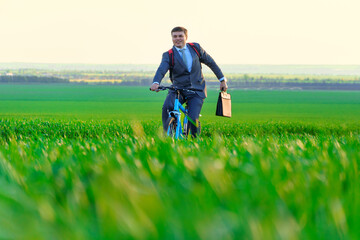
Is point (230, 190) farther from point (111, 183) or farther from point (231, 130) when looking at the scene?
point (231, 130)

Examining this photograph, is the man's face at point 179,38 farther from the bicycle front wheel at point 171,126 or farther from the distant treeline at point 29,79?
the distant treeline at point 29,79

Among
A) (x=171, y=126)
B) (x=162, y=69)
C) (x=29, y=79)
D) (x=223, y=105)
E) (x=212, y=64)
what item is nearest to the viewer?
(x=171, y=126)

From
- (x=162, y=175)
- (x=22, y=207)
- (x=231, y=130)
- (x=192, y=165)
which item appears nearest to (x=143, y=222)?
(x=22, y=207)

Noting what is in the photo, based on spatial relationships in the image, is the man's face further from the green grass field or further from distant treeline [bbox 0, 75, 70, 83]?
distant treeline [bbox 0, 75, 70, 83]

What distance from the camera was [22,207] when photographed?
1877mm

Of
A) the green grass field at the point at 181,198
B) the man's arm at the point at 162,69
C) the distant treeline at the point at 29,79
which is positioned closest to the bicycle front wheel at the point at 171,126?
the man's arm at the point at 162,69

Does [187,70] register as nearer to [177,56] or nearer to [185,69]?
[185,69]

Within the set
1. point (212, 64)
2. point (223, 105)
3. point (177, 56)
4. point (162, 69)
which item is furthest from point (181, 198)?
point (212, 64)

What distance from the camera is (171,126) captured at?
27.7 ft

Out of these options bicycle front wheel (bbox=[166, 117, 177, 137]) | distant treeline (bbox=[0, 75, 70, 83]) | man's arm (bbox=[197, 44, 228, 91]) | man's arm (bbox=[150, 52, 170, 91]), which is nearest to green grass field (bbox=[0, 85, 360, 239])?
bicycle front wheel (bbox=[166, 117, 177, 137])

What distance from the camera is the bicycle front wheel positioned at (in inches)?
329

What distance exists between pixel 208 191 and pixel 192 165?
63cm

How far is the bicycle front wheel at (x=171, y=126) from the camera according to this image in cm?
836

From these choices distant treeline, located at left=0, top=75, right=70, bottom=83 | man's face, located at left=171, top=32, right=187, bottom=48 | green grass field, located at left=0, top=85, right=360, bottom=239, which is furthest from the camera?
distant treeline, located at left=0, top=75, right=70, bottom=83
